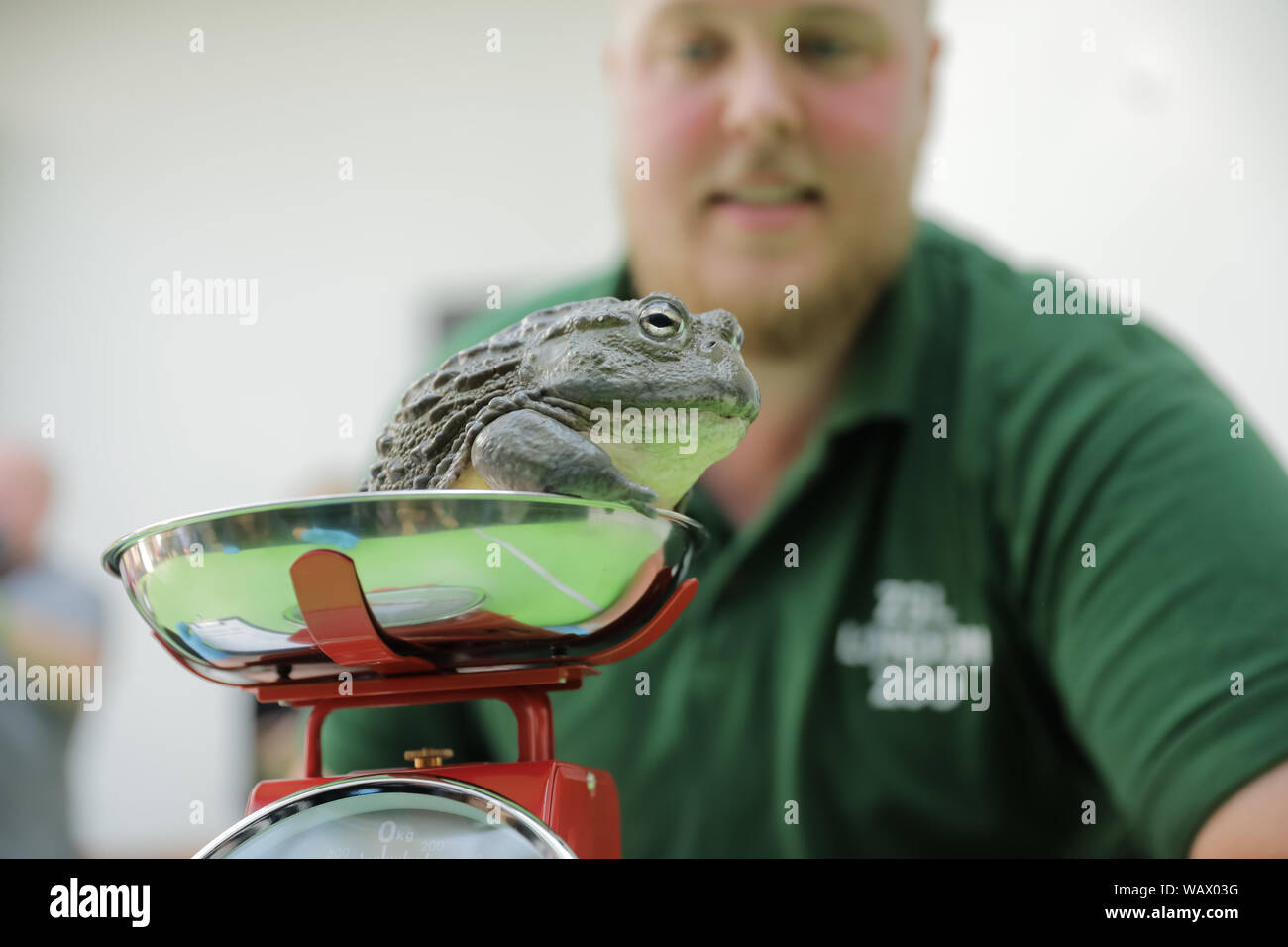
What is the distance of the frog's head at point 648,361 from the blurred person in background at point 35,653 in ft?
4.49

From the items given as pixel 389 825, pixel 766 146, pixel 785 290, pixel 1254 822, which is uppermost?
pixel 766 146

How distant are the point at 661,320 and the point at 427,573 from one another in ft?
0.48

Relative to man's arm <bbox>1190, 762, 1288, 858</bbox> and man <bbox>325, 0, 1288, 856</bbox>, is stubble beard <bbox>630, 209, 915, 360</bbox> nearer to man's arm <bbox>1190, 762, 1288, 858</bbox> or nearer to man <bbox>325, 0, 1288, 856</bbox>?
man <bbox>325, 0, 1288, 856</bbox>

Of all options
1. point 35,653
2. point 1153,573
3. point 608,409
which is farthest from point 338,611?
point 35,653

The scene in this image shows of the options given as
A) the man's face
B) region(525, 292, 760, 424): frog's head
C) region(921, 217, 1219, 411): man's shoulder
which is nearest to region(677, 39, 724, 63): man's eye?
the man's face

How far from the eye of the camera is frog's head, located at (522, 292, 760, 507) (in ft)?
1.51

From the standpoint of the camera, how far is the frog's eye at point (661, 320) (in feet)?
1.54

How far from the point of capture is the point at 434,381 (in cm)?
53

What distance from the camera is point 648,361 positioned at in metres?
0.47

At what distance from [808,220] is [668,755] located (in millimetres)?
582

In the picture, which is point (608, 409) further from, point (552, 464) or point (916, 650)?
point (916, 650)

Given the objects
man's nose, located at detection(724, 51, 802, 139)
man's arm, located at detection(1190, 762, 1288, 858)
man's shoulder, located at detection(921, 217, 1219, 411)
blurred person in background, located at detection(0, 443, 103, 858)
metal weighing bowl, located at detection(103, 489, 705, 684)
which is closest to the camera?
metal weighing bowl, located at detection(103, 489, 705, 684)

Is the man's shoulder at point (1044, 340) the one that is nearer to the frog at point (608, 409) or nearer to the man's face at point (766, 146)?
the man's face at point (766, 146)
